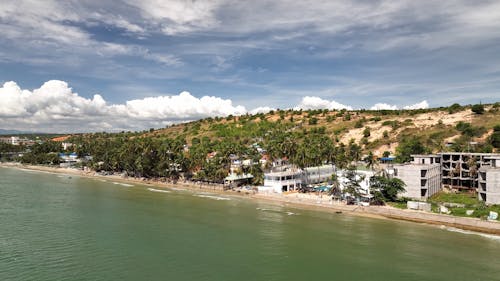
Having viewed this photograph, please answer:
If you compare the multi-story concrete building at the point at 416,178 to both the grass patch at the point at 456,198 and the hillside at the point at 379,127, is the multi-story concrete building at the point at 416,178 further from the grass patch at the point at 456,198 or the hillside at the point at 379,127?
the hillside at the point at 379,127

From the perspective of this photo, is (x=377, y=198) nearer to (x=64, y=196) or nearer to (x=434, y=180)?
(x=434, y=180)

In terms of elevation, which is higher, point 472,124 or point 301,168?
point 472,124

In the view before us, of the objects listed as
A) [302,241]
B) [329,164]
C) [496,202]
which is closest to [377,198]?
[496,202]

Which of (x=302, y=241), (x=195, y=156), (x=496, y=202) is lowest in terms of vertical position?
(x=302, y=241)

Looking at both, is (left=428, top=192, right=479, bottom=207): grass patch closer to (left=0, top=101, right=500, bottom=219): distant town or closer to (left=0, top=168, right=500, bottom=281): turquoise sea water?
(left=0, top=101, right=500, bottom=219): distant town

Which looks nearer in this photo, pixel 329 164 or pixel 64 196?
pixel 64 196

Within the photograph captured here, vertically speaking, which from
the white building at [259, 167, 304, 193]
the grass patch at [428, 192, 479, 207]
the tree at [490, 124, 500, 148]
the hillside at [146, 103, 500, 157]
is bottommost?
the grass patch at [428, 192, 479, 207]

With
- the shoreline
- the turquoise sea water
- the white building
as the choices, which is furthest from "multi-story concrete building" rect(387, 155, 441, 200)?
the white building
